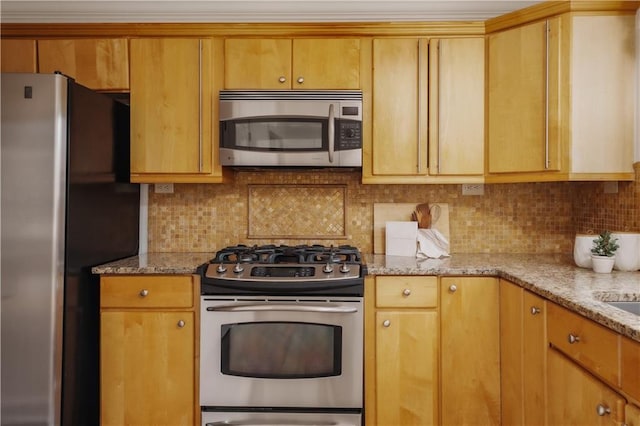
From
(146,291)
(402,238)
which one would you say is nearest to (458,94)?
(402,238)

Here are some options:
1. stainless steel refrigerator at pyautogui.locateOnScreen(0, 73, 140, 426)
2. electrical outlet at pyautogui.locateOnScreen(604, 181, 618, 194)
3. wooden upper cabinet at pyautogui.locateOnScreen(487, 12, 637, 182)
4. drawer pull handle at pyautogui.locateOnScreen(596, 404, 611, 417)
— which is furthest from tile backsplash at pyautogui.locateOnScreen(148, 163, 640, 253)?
drawer pull handle at pyautogui.locateOnScreen(596, 404, 611, 417)

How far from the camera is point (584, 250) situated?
2.19 metres

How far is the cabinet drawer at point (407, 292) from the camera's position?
7.16ft

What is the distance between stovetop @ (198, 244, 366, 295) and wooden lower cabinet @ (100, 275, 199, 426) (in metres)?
0.14

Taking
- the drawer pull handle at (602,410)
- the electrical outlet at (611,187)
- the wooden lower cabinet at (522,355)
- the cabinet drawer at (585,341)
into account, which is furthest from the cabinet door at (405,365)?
the electrical outlet at (611,187)

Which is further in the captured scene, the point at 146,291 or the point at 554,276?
the point at 146,291

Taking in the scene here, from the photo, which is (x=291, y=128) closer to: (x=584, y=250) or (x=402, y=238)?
(x=402, y=238)

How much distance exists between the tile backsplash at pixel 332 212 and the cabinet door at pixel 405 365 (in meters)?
0.69

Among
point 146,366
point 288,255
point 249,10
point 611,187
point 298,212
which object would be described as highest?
point 249,10

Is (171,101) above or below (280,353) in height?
above

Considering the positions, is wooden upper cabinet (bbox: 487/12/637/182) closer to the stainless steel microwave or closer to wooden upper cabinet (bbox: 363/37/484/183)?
wooden upper cabinet (bbox: 363/37/484/183)

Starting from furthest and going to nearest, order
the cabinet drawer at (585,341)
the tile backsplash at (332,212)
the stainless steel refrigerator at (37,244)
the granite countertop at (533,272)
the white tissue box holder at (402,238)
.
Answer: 1. the tile backsplash at (332,212)
2. the white tissue box holder at (402,238)
3. the stainless steel refrigerator at (37,244)
4. the granite countertop at (533,272)
5. the cabinet drawer at (585,341)

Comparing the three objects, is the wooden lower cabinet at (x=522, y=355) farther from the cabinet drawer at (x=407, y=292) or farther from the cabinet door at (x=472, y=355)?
the cabinet drawer at (x=407, y=292)

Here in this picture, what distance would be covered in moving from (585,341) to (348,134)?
1.47m
